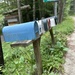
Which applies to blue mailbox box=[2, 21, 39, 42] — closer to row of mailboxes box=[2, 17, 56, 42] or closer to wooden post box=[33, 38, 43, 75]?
row of mailboxes box=[2, 17, 56, 42]

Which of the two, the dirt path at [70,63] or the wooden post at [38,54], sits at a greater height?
the wooden post at [38,54]

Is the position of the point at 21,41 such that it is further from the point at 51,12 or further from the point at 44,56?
the point at 51,12

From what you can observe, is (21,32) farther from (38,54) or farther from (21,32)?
(38,54)

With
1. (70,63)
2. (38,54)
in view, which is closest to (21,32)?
(38,54)

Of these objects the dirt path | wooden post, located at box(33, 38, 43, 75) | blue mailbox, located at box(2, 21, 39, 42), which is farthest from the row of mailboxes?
the dirt path

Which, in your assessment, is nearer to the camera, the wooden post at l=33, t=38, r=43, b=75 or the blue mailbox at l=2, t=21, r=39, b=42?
the blue mailbox at l=2, t=21, r=39, b=42

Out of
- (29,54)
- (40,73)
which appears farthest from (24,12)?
(40,73)

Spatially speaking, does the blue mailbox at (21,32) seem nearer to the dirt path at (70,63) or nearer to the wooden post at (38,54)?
the wooden post at (38,54)

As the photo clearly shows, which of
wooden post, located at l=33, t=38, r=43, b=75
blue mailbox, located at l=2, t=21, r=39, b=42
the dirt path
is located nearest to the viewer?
blue mailbox, located at l=2, t=21, r=39, b=42

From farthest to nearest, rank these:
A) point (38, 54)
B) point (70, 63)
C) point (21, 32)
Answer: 1. point (70, 63)
2. point (38, 54)
3. point (21, 32)

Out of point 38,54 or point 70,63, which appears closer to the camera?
point 38,54

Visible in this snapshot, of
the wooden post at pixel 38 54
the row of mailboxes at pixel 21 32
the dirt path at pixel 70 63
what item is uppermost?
the row of mailboxes at pixel 21 32

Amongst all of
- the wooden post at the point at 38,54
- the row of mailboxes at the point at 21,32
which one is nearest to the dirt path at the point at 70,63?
the wooden post at the point at 38,54

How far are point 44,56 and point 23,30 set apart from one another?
1.65 metres
